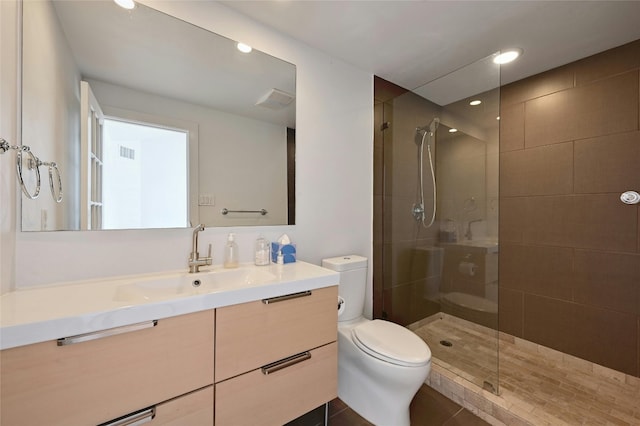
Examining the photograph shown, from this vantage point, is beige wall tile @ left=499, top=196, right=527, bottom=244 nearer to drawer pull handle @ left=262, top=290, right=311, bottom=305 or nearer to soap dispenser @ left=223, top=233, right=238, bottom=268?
drawer pull handle @ left=262, top=290, right=311, bottom=305

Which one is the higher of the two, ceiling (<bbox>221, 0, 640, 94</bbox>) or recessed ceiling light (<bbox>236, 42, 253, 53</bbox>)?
ceiling (<bbox>221, 0, 640, 94</bbox>)

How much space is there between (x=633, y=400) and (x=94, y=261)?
9.97 ft

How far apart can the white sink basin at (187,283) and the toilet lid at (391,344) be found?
0.67 m

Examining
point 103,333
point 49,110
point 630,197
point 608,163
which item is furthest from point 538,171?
point 49,110

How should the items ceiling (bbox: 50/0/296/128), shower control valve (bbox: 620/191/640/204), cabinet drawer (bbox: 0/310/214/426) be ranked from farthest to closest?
shower control valve (bbox: 620/191/640/204) < ceiling (bbox: 50/0/296/128) < cabinet drawer (bbox: 0/310/214/426)

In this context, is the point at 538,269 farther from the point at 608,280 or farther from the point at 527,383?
the point at 527,383

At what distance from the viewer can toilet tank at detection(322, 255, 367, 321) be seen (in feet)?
5.70

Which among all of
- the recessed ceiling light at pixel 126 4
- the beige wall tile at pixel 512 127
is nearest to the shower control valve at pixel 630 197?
the beige wall tile at pixel 512 127

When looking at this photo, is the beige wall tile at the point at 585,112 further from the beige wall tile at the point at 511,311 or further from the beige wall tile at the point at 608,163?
the beige wall tile at the point at 511,311

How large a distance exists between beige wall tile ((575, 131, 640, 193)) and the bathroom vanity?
2034 mm

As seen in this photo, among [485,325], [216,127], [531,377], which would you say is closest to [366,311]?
[485,325]

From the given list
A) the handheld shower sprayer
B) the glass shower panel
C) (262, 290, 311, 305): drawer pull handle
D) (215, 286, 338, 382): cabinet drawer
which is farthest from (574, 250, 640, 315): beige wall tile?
(262, 290, 311, 305): drawer pull handle

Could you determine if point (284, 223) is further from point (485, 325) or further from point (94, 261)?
point (485, 325)

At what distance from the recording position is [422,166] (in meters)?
2.27
